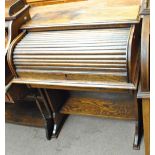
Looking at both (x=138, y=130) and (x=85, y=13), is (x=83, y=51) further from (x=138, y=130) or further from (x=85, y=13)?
(x=138, y=130)

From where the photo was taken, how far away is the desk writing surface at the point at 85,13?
1.52m

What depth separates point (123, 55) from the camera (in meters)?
1.30

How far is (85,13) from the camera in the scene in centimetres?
169

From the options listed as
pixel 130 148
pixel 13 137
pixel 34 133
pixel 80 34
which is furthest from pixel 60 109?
pixel 80 34

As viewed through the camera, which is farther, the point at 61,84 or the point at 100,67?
the point at 61,84

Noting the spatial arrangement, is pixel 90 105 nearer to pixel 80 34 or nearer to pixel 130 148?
pixel 130 148

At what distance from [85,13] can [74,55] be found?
0.42m

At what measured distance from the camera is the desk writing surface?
152 centimetres

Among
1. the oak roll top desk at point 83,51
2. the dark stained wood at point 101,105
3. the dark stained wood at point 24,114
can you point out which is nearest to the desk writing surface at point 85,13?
the oak roll top desk at point 83,51

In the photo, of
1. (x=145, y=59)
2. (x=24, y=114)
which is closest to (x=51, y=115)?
(x=24, y=114)

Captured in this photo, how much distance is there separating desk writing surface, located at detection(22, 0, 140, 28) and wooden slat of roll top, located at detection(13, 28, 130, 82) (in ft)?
0.24

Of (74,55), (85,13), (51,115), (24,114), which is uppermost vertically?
(85,13)

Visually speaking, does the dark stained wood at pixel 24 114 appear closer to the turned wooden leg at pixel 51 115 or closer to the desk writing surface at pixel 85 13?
the turned wooden leg at pixel 51 115

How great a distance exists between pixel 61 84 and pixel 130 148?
29.7 inches
